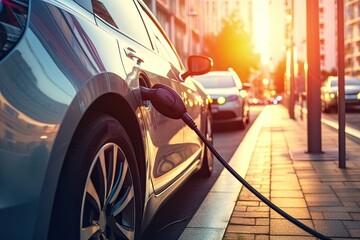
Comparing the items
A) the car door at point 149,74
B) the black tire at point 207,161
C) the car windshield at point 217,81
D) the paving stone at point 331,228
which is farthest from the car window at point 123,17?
the car windshield at point 217,81

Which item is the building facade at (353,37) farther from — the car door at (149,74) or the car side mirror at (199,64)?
the car door at (149,74)

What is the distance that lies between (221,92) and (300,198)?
29.1 ft

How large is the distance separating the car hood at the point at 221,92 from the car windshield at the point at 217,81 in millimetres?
313

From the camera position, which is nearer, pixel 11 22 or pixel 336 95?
pixel 11 22

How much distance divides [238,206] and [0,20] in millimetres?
2877

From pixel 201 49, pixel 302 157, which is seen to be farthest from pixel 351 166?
pixel 201 49

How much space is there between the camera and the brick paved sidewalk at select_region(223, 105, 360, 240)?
136 inches

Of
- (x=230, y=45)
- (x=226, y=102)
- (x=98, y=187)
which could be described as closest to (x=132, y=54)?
(x=98, y=187)

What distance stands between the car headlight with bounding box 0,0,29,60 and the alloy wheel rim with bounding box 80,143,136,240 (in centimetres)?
58

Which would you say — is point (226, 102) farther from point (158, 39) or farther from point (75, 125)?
point (75, 125)

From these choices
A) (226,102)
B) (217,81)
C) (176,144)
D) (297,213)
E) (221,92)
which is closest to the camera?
(176,144)

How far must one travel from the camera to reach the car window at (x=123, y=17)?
275cm

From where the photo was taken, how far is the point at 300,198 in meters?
4.42

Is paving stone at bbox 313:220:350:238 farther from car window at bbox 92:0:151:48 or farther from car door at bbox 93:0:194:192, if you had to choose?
car window at bbox 92:0:151:48
